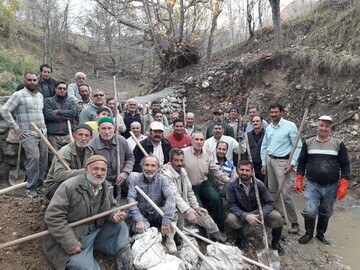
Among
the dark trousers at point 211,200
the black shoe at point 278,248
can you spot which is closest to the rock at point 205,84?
the dark trousers at point 211,200

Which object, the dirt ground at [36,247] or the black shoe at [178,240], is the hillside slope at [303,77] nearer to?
the dirt ground at [36,247]

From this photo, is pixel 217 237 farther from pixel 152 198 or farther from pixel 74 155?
pixel 74 155

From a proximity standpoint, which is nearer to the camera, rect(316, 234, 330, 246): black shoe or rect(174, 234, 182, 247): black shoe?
rect(174, 234, 182, 247): black shoe

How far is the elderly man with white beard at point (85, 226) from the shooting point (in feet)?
10.1

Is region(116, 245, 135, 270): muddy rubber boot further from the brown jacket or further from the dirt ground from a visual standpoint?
the brown jacket

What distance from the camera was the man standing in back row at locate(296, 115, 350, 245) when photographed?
14.7ft

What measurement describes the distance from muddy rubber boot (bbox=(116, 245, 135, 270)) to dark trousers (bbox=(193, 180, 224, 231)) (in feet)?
5.02

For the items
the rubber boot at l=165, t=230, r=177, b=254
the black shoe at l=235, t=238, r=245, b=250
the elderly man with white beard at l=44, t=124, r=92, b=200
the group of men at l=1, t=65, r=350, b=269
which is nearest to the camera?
the group of men at l=1, t=65, r=350, b=269

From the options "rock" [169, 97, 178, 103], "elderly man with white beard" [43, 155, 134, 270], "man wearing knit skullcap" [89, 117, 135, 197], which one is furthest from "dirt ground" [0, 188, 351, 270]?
"rock" [169, 97, 178, 103]

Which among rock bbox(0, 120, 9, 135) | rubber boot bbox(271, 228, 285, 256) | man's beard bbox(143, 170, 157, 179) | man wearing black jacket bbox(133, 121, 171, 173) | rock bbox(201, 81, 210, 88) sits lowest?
rubber boot bbox(271, 228, 285, 256)

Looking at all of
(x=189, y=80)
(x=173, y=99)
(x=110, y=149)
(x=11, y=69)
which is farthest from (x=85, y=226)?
(x=11, y=69)

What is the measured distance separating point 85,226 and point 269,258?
8.19ft

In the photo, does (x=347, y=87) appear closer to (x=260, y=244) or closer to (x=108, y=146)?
(x=260, y=244)

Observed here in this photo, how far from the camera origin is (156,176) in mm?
4082
